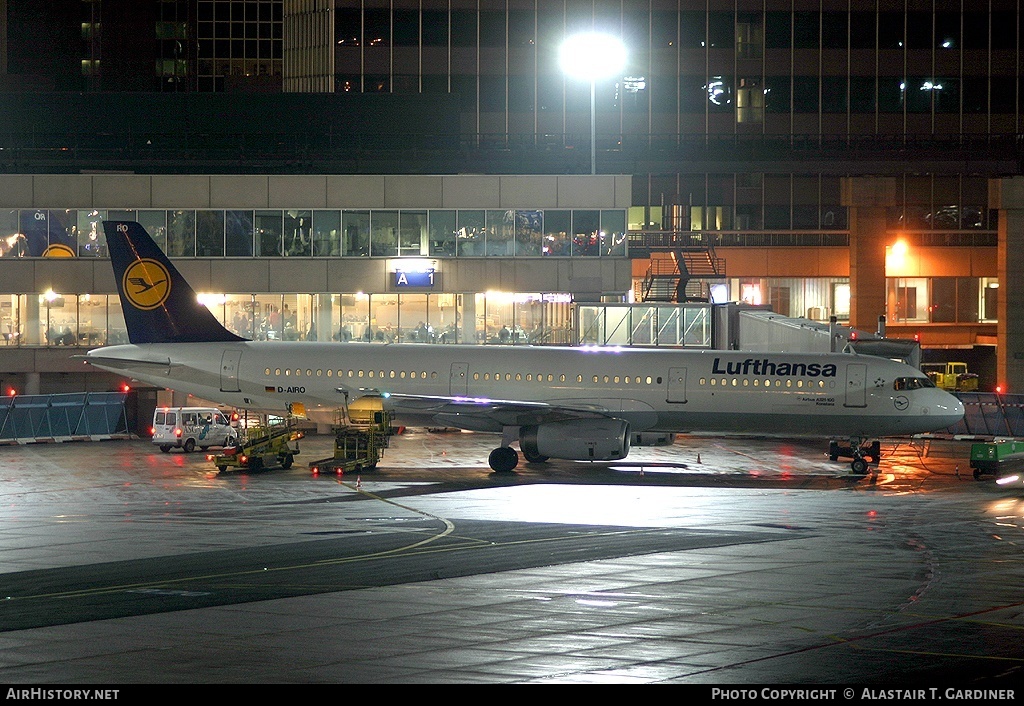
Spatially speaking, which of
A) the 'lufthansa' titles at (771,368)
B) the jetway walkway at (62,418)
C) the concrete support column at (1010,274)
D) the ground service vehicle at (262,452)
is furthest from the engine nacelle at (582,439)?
the concrete support column at (1010,274)

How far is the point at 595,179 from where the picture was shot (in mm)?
63188

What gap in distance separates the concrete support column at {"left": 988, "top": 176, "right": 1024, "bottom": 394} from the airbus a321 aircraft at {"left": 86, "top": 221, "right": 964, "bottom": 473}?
33850 millimetres

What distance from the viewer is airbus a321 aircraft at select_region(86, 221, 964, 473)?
42594 mm

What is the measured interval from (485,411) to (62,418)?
21.4 metres

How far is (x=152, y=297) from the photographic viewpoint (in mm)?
47719

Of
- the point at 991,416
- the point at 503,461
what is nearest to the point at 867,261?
the point at 991,416

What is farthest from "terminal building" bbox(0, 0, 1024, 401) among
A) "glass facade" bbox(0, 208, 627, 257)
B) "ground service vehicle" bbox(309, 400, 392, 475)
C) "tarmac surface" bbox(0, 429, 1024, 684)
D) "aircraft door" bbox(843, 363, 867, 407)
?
"tarmac surface" bbox(0, 429, 1024, 684)

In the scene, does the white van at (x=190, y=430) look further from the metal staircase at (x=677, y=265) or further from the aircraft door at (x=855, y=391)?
the metal staircase at (x=677, y=265)

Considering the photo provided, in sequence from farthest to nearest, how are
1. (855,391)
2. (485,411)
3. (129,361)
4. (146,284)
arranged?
(146,284), (129,361), (855,391), (485,411)

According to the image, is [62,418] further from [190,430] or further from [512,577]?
[512,577]

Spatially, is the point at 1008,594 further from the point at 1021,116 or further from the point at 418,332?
the point at 1021,116

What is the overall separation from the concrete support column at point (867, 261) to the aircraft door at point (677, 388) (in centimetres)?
4657

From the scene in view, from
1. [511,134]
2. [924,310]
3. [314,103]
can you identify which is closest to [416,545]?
[314,103]

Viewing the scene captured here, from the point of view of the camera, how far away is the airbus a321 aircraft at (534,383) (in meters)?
42.6
